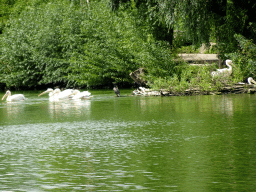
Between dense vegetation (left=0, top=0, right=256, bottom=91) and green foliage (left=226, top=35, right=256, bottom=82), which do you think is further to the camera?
green foliage (left=226, top=35, right=256, bottom=82)

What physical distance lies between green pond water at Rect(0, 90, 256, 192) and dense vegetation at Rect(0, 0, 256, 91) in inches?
383

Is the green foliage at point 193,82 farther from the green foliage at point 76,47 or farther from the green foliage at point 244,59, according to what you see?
the green foliage at point 76,47

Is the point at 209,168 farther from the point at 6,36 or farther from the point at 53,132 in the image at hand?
the point at 6,36

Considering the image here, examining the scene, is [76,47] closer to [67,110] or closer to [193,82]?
[193,82]

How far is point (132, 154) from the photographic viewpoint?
372 inches

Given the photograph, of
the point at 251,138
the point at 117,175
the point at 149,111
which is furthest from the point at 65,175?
the point at 149,111

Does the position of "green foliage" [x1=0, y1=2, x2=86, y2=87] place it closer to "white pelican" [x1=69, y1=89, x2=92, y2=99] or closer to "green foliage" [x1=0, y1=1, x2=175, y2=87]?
"green foliage" [x1=0, y1=1, x2=175, y2=87]

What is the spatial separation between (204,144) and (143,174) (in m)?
3.02

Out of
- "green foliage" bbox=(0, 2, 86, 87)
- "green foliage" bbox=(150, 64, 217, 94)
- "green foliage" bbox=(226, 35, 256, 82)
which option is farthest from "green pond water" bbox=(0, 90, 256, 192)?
"green foliage" bbox=(0, 2, 86, 87)

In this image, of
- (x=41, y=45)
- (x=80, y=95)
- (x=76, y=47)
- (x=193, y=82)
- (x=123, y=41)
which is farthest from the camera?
(x=41, y=45)

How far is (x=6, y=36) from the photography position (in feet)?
173

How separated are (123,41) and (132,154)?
1242 inches

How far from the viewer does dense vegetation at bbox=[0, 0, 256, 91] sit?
84.4 ft

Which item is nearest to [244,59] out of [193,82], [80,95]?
[193,82]
